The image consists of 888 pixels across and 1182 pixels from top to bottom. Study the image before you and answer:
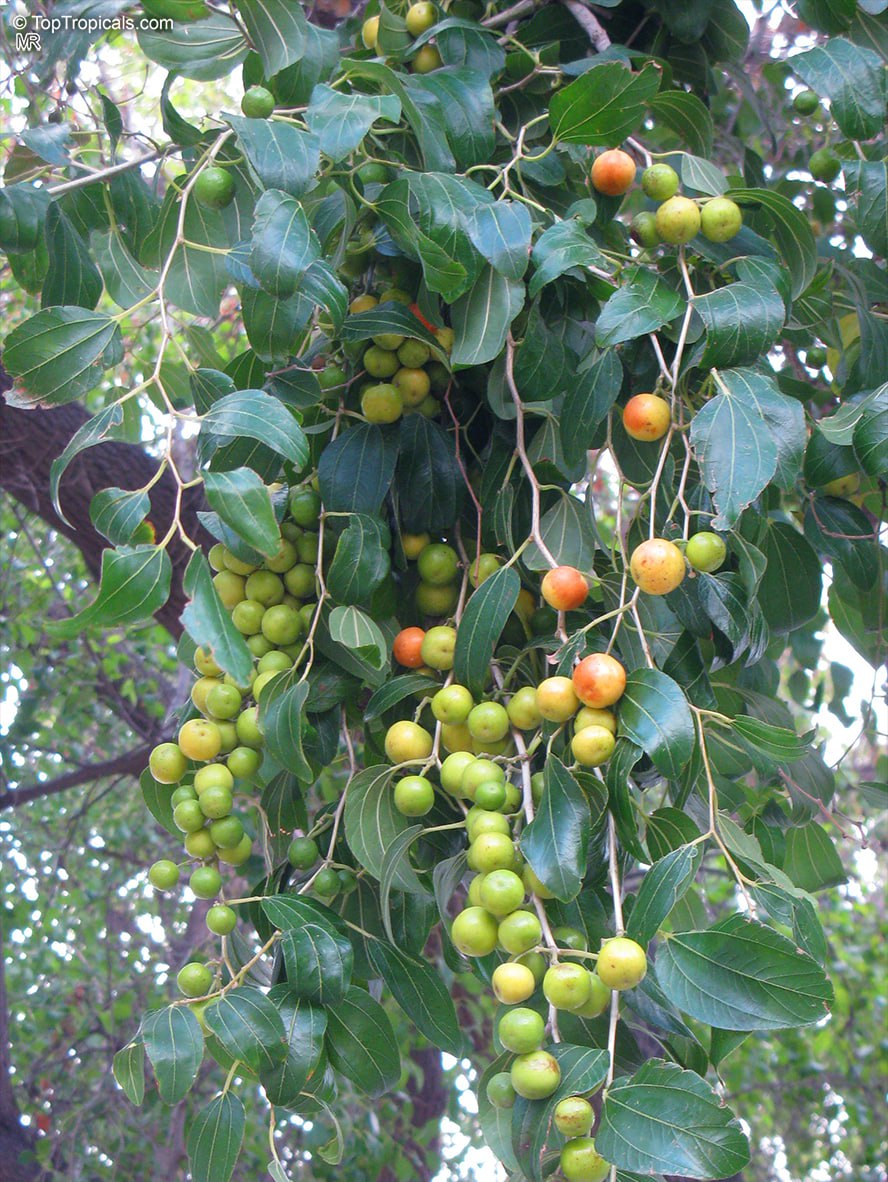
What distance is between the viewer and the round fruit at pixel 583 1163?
2.24 feet

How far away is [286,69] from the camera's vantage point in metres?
1.03

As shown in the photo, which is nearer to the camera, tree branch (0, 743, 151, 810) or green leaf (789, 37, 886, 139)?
green leaf (789, 37, 886, 139)

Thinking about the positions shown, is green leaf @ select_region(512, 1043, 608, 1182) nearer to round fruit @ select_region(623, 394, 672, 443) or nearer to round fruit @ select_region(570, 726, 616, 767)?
round fruit @ select_region(570, 726, 616, 767)

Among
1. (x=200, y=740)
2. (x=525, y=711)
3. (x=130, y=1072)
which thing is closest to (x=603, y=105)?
(x=525, y=711)

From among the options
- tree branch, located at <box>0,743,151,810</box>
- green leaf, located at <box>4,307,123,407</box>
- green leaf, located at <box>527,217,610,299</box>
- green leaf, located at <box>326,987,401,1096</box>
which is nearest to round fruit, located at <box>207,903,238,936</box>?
green leaf, located at <box>326,987,401,1096</box>

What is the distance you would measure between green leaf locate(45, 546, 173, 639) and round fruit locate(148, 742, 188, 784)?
0.18 meters

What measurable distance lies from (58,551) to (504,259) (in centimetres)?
246

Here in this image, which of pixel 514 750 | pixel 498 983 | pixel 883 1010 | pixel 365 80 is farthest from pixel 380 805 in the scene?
pixel 883 1010

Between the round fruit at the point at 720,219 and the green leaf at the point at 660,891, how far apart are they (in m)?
0.50

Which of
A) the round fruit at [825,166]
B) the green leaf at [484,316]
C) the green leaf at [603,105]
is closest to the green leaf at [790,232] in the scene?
the green leaf at [603,105]

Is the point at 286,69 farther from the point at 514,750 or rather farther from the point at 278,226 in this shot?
the point at 514,750

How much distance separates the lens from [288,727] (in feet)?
2.87

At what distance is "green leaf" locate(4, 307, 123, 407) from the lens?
0.89 meters

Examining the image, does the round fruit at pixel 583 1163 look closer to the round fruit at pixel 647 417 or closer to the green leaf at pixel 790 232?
the round fruit at pixel 647 417
